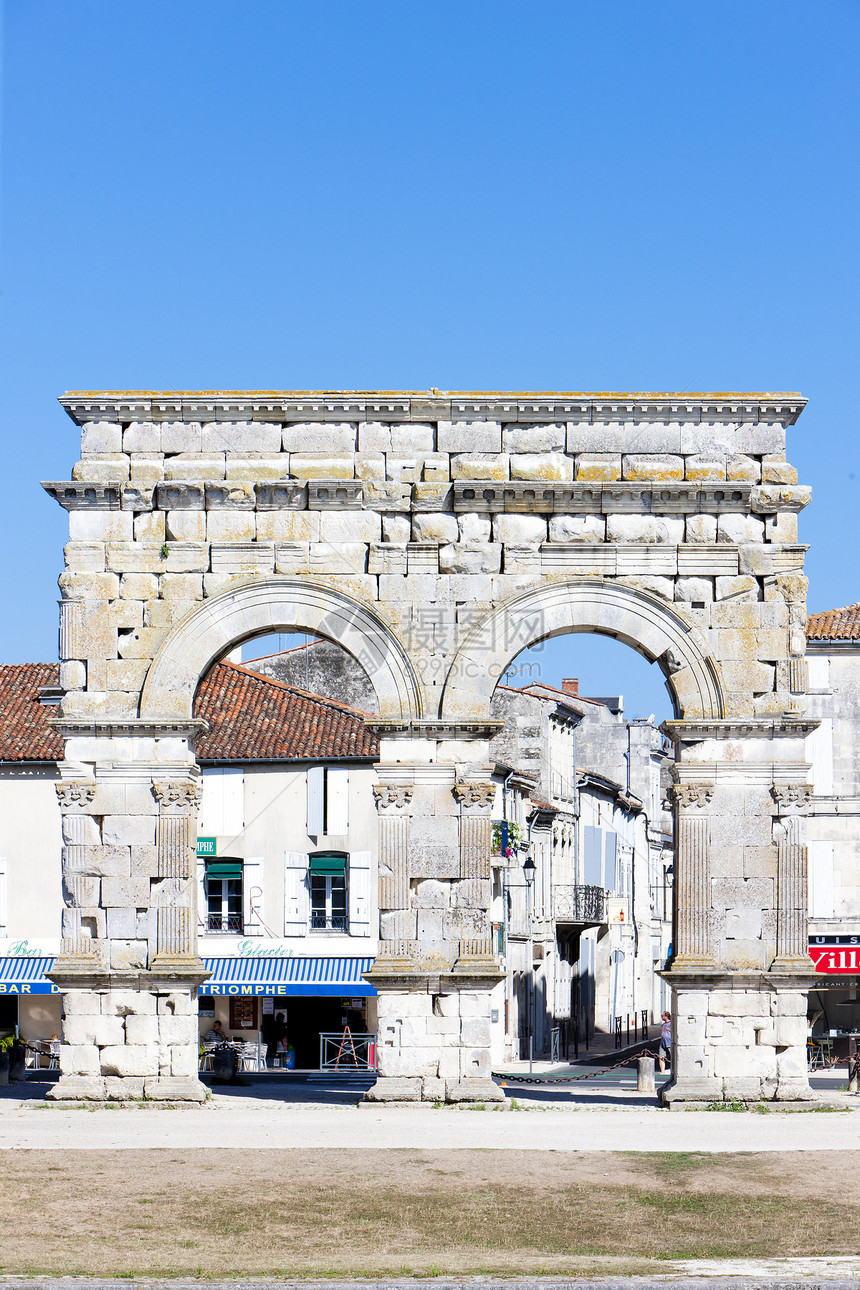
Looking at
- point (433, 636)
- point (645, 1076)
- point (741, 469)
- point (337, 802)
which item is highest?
point (741, 469)

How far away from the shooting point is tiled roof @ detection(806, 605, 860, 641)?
120 feet

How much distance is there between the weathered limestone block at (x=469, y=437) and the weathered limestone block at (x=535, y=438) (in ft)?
0.42

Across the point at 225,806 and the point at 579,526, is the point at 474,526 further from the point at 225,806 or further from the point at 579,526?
the point at 225,806

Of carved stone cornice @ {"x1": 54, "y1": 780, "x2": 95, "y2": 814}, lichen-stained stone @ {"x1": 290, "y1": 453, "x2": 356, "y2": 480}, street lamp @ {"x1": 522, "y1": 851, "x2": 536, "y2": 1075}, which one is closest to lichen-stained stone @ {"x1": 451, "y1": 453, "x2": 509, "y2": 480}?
lichen-stained stone @ {"x1": 290, "y1": 453, "x2": 356, "y2": 480}

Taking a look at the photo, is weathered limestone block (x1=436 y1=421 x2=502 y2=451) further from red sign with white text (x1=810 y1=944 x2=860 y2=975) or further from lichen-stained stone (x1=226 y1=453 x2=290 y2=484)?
red sign with white text (x1=810 y1=944 x2=860 y2=975)

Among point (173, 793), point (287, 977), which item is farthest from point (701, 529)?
point (287, 977)

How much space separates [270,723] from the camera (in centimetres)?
3906

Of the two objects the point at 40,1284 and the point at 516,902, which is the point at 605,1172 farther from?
the point at 516,902

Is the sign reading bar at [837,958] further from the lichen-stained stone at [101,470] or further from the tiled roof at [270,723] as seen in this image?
the lichen-stained stone at [101,470]

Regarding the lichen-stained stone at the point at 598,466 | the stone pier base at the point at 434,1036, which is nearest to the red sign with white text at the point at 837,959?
the stone pier base at the point at 434,1036

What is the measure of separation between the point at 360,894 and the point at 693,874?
1520 centimetres

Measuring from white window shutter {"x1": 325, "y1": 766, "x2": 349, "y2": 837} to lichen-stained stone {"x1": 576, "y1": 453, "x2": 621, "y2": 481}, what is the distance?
608 inches

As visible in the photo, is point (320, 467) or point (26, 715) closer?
point (320, 467)

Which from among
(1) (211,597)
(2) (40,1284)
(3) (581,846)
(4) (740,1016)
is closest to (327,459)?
(1) (211,597)
